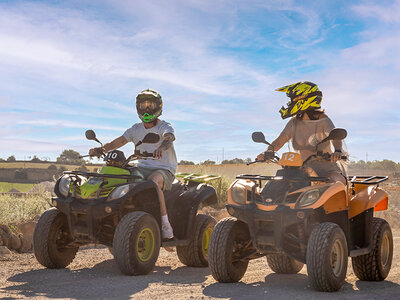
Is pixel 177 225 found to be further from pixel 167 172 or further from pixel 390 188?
pixel 390 188

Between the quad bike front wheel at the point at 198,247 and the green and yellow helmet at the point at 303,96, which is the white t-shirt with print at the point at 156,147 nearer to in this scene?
the quad bike front wheel at the point at 198,247

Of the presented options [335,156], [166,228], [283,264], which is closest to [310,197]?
[335,156]

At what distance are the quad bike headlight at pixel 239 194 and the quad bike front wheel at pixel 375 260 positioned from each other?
6.45 feet

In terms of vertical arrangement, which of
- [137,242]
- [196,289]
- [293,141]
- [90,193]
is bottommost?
[196,289]

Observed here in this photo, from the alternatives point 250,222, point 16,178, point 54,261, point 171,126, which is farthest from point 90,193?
point 16,178

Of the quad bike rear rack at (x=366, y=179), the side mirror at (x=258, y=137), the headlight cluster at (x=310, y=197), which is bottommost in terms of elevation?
the headlight cluster at (x=310, y=197)

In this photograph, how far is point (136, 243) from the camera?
24.1 ft

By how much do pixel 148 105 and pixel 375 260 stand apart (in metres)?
3.98

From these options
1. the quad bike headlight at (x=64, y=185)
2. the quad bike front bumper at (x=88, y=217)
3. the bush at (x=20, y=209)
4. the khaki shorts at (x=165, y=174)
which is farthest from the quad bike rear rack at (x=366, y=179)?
the bush at (x=20, y=209)

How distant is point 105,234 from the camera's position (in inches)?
308

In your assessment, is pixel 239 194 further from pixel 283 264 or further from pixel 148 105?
pixel 148 105

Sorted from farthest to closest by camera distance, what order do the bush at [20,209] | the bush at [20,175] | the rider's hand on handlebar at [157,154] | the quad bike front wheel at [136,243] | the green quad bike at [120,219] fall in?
1. the bush at [20,175]
2. the bush at [20,209]
3. the rider's hand on handlebar at [157,154]
4. the green quad bike at [120,219]
5. the quad bike front wheel at [136,243]

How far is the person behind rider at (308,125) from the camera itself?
24.4ft

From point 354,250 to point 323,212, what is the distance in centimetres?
71
